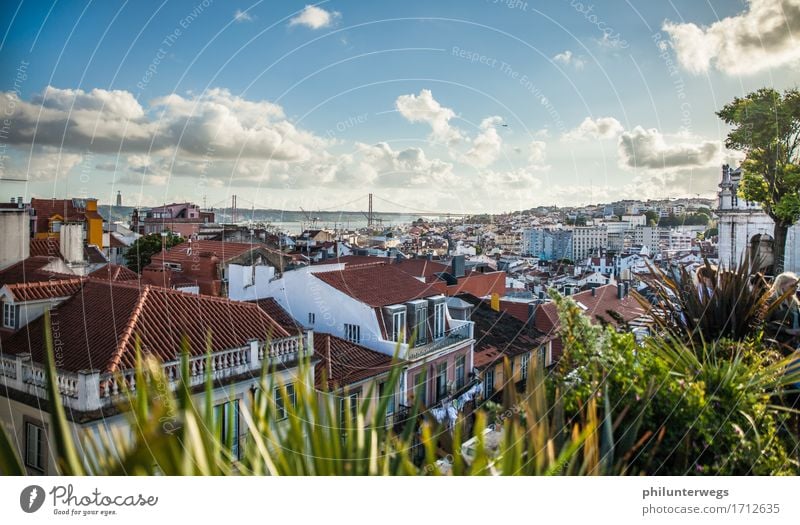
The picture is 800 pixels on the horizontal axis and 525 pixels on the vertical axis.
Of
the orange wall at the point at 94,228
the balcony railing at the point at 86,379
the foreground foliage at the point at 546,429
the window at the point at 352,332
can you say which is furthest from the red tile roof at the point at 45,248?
the window at the point at 352,332

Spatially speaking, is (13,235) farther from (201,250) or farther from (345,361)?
(201,250)

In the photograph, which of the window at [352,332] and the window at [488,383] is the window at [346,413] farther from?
the window at [488,383]

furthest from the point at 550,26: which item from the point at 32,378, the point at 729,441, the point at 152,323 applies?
the point at 32,378

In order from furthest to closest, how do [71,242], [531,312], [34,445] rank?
[531,312]
[71,242]
[34,445]

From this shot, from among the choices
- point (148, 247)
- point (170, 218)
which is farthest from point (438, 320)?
point (148, 247)
